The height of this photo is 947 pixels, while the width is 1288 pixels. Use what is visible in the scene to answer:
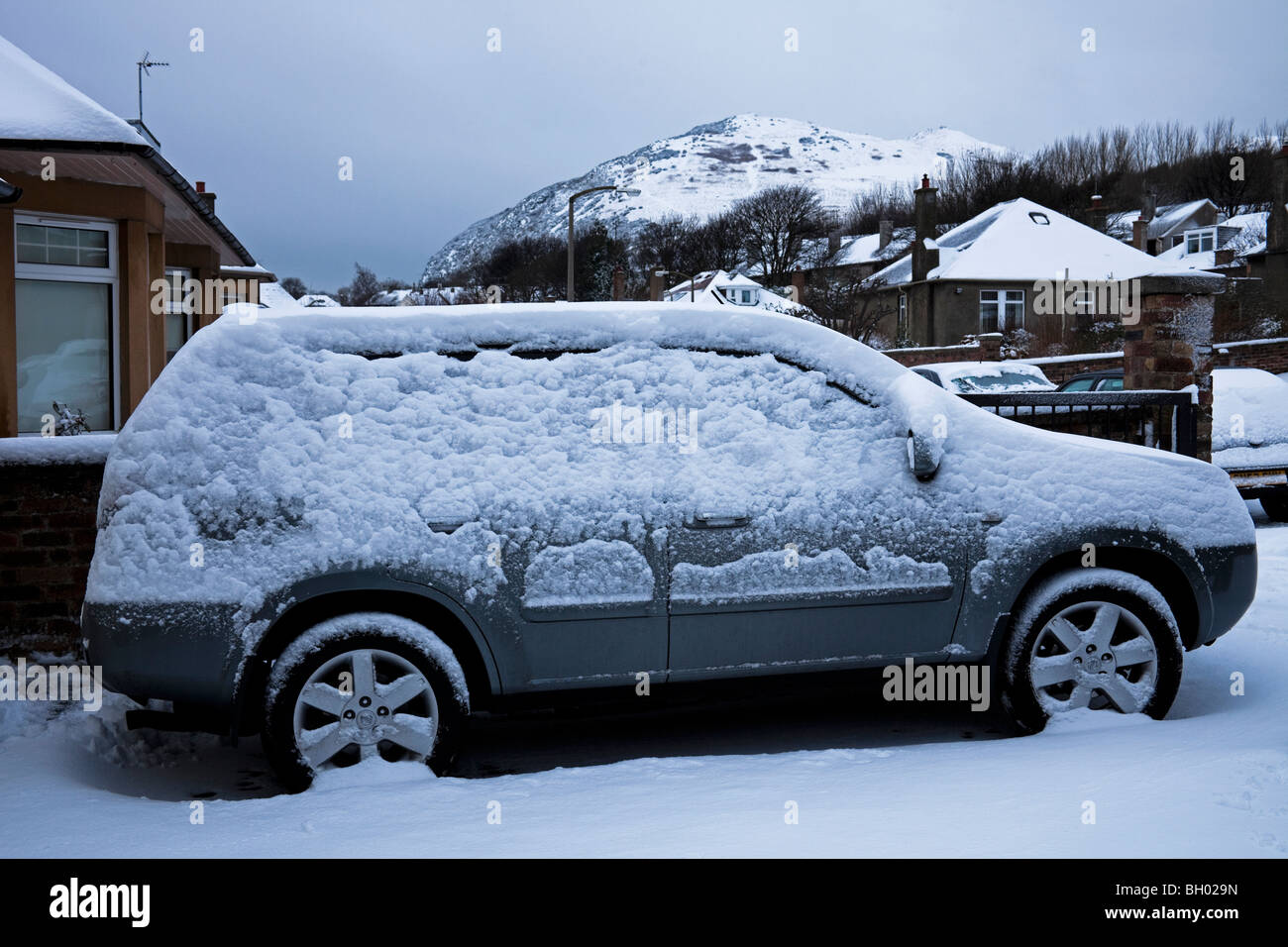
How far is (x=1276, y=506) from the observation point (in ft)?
38.8

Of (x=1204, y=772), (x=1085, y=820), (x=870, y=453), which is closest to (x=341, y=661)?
(x=870, y=453)

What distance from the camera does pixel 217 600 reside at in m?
3.90

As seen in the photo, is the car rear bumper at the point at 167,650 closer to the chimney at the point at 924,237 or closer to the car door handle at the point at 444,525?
the car door handle at the point at 444,525

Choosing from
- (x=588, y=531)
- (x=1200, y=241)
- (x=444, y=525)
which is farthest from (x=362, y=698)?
(x=1200, y=241)

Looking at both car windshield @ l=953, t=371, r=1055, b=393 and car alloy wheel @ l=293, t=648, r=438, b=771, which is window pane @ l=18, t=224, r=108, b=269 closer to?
car alloy wheel @ l=293, t=648, r=438, b=771

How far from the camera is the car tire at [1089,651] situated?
454 cm

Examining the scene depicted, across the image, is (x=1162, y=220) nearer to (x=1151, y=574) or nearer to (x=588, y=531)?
(x=1151, y=574)

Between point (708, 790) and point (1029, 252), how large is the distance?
4914 cm

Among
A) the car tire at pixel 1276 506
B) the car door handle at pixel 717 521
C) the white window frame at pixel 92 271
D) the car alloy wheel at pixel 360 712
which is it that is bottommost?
the car alloy wheel at pixel 360 712

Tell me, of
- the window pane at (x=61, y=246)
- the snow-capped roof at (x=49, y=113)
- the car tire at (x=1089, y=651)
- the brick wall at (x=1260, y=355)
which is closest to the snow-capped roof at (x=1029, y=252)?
the brick wall at (x=1260, y=355)

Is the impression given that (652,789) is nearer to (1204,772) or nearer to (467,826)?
(467,826)

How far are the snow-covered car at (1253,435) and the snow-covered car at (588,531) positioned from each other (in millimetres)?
7428

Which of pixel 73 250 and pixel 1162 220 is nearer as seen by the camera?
pixel 73 250

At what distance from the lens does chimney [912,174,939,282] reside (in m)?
49.1
